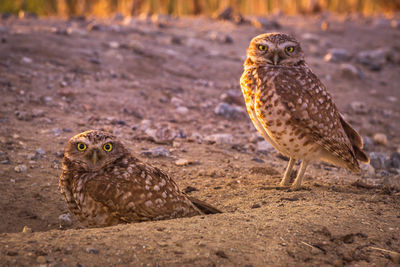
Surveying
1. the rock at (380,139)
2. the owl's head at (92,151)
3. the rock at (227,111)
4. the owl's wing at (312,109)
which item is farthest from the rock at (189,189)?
the rock at (380,139)

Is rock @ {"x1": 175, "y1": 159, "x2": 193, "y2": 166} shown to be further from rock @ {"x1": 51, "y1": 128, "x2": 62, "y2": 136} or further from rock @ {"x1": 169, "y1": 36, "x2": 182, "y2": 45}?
rock @ {"x1": 169, "y1": 36, "x2": 182, "y2": 45}

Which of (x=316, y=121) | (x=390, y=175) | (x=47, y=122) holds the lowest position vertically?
(x=390, y=175)

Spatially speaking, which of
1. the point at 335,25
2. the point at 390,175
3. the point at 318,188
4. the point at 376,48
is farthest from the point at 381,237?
the point at 335,25

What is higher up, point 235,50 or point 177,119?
point 235,50

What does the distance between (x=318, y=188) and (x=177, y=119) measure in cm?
286

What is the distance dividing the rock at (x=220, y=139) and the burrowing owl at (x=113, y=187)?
2441 mm

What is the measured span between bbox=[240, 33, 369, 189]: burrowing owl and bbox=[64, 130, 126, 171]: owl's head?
1578mm

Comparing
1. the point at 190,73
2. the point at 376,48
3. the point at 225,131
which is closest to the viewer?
the point at 225,131

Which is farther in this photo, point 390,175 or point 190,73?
point 190,73

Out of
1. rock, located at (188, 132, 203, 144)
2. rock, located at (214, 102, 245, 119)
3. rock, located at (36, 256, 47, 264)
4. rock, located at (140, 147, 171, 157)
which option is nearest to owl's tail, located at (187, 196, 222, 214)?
rock, located at (36, 256, 47, 264)

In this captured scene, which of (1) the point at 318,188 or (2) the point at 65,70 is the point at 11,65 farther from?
(1) the point at 318,188

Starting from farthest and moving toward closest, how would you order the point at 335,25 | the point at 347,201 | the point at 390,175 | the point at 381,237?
the point at 335,25 → the point at 390,175 → the point at 347,201 → the point at 381,237

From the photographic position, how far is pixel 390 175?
6.07 meters

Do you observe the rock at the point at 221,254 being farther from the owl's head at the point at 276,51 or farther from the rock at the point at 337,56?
the rock at the point at 337,56
